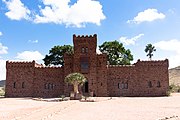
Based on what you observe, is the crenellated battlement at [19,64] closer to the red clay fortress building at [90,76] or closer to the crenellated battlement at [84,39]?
the red clay fortress building at [90,76]

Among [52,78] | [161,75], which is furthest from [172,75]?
[52,78]

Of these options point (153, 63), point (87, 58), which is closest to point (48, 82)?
point (87, 58)

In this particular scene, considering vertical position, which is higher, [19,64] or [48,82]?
[19,64]

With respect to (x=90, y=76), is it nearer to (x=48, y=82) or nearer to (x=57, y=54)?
(x=48, y=82)

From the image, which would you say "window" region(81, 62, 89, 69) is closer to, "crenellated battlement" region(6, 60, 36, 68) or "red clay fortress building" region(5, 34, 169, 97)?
"red clay fortress building" region(5, 34, 169, 97)

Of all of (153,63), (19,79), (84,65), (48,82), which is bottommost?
(48,82)

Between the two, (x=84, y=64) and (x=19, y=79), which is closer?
(x=84, y=64)

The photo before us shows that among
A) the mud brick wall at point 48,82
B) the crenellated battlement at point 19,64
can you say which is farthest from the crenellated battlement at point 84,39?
the crenellated battlement at point 19,64

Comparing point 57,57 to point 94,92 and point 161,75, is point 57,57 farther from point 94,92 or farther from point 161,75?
point 161,75

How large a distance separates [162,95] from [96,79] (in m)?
10.7

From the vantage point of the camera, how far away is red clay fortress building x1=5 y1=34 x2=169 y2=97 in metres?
44.0

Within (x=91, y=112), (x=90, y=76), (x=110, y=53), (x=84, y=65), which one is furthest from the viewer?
(x=110, y=53)

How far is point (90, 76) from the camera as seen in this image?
43.8 meters

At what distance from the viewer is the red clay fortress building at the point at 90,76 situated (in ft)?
144
